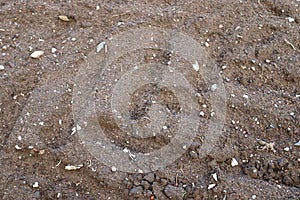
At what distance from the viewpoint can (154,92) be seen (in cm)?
227

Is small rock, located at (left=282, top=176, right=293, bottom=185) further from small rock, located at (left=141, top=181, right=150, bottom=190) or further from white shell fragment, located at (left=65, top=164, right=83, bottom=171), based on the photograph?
white shell fragment, located at (left=65, top=164, right=83, bottom=171)

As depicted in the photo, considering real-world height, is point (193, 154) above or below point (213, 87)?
below

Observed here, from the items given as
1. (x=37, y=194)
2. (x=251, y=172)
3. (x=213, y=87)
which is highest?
(x=213, y=87)

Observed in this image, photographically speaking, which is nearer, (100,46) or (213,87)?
(213,87)

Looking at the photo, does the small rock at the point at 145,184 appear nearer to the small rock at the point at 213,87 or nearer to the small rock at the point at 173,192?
the small rock at the point at 173,192

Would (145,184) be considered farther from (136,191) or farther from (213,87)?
(213,87)

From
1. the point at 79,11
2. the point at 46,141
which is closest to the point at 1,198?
the point at 46,141

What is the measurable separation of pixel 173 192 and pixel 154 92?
49 cm

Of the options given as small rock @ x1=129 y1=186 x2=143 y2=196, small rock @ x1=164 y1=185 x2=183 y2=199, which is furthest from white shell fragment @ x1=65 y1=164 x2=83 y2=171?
small rock @ x1=164 y1=185 x2=183 y2=199

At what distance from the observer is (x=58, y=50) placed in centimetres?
240

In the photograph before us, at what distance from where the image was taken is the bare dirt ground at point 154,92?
2.01 m

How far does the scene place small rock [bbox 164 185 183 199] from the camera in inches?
77.8

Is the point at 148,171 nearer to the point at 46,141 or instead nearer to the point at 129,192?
the point at 129,192

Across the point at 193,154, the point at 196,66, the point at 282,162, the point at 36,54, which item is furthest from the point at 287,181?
the point at 36,54
